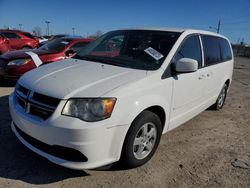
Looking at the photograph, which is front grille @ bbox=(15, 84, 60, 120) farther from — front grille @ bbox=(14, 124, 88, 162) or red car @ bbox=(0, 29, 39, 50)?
red car @ bbox=(0, 29, 39, 50)

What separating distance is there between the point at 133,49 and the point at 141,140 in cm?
144

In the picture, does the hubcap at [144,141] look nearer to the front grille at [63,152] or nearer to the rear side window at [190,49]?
the front grille at [63,152]

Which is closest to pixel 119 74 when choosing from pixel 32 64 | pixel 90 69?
pixel 90 69

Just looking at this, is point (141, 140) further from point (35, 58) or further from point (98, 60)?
point (35, 58)

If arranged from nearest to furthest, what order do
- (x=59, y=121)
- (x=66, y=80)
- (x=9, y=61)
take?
(x=59, y=121) → (x=66, y=80) → (x=9, y=61)

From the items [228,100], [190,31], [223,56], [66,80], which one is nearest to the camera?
[66,80]

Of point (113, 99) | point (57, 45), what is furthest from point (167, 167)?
point (57, 45)

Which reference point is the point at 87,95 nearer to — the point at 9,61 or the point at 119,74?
the point at 119,74

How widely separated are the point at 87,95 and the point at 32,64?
4.62 m

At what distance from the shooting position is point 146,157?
10.7ft

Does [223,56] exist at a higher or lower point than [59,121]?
higher

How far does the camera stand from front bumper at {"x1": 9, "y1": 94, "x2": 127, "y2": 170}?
2482mm

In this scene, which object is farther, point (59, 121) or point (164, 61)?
point (164, 61)

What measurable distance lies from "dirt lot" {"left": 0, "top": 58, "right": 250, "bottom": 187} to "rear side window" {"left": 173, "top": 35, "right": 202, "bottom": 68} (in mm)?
1320
